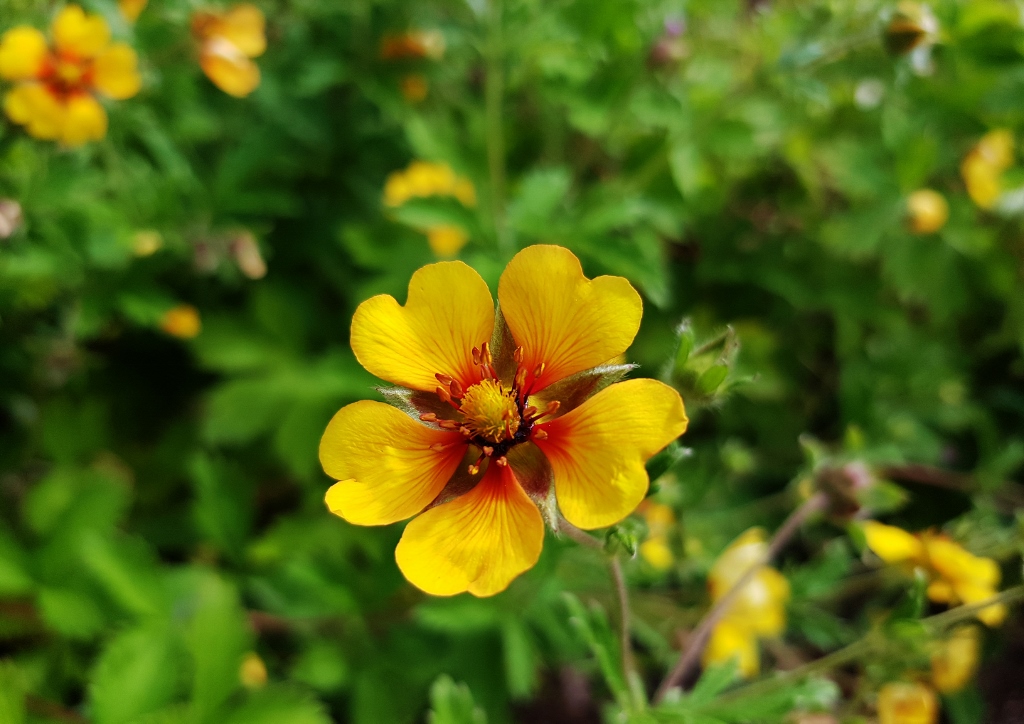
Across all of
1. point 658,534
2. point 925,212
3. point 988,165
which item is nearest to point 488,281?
point 658,534

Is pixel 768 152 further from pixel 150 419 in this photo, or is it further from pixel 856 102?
pixel 150 419

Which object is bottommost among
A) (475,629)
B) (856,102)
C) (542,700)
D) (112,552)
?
(542,700)

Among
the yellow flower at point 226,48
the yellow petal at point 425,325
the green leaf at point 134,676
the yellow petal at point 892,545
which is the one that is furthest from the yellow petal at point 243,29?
the yellow petal at point 892,545

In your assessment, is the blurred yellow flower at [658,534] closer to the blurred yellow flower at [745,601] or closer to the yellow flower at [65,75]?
the blurred yellow flower at [745,601]

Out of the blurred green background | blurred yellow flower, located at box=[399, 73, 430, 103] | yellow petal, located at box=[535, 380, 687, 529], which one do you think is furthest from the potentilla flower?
blurred yellow flower, located at box=[399, 73, 430, 103]

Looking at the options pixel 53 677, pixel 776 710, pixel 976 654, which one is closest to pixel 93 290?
pixel 53 677

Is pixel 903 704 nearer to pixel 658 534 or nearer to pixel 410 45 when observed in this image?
pixel 658 534

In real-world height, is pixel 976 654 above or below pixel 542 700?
above
